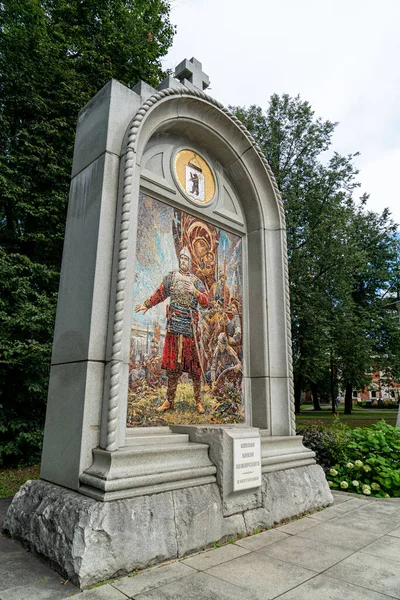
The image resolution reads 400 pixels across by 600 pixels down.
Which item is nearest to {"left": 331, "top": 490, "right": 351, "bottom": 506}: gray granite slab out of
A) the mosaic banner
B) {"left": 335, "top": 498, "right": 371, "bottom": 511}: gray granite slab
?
{"left": 335, "top": 498, "right": 371, "bottom": 511}: gray granite slab

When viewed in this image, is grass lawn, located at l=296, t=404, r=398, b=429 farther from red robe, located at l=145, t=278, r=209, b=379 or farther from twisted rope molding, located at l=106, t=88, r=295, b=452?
twisted rope molding, located at l=106, t=88, r=295, b=452

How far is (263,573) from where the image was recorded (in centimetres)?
312

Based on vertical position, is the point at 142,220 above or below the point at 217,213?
below

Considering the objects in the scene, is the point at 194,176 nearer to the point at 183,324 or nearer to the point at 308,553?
the point at 183,324

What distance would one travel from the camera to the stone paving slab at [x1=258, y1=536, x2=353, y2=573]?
3.33 metres

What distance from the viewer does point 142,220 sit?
4812 millimetres

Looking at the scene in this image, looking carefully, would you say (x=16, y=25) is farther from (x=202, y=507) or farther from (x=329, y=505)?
(x=329, y=505)

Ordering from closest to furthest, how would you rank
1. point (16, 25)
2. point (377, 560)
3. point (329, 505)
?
point (377, 560)
point (329, 505)
point (16, 25)

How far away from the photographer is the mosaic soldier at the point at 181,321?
4.70 m

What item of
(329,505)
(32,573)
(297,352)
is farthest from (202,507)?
(297,352)

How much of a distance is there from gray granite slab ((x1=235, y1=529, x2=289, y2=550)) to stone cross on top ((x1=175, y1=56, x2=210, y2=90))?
6058 mm

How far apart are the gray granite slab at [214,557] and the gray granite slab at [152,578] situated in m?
0.11

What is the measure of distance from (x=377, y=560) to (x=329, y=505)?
1.91 meters

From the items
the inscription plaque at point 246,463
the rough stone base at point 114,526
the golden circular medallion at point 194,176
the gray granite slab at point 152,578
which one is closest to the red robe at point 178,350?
the inscription plaque at point 246,463
